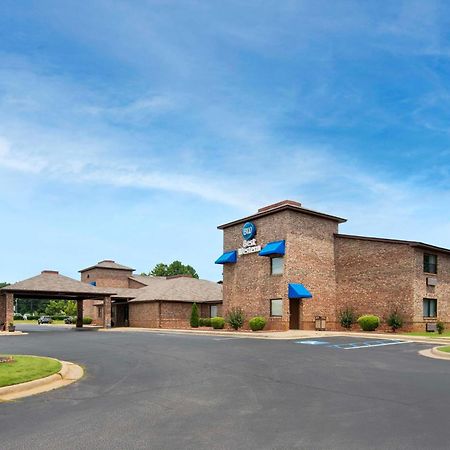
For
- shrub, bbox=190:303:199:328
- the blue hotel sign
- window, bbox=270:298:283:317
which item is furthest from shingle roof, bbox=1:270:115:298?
window, bbox=270:298:283:317

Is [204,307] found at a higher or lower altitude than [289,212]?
lower

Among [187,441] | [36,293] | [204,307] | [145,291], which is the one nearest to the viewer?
[187,441]

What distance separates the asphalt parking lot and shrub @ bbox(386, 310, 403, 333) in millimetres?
21060

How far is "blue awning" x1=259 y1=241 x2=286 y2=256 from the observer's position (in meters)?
37.9

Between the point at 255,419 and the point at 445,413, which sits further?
the point at 445,413

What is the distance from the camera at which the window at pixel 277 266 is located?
38.8 metres

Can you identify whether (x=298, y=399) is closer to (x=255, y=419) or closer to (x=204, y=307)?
(x=255, y=419)

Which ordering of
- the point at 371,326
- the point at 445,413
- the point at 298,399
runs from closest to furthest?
1. the point at 445,413
2. the point at 298,399
3. the point at 371,326

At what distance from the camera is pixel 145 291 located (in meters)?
58.0

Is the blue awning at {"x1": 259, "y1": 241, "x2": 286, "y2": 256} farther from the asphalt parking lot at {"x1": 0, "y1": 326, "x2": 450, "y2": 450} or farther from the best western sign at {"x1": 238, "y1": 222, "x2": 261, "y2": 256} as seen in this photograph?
the asphalt parking lot at {"x1": 0, "y1": 326, "x2": 450, "y2": 450}

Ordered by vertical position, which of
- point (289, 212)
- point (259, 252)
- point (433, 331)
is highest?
point (289, 212)

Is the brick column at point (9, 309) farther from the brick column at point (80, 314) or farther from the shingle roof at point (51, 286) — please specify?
the brick column at point (80, 314)

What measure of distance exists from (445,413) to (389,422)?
143 centimetres

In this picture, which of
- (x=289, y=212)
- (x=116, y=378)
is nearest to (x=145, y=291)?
(x=289, y=212)
